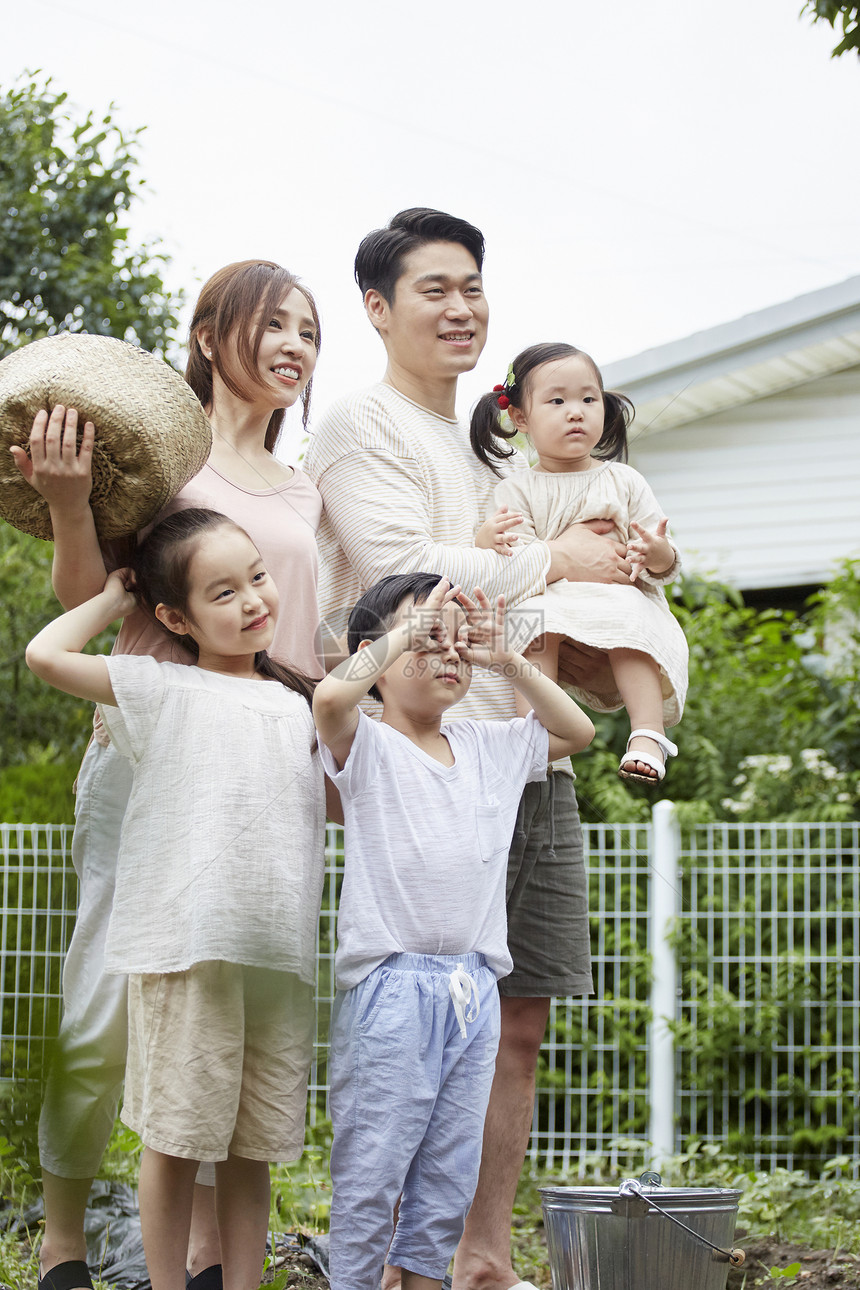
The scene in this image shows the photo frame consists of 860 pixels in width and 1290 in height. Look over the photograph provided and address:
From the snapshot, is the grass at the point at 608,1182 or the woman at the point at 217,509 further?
the grass at the point at 608,1182

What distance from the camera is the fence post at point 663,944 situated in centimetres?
358

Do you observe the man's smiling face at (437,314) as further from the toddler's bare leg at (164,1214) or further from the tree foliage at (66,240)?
the toddler's bare leg at (164,1214)

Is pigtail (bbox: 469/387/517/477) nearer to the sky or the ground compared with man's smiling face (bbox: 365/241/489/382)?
nearer to the ground

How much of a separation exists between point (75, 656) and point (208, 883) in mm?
333

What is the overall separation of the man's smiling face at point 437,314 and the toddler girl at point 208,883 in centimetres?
40

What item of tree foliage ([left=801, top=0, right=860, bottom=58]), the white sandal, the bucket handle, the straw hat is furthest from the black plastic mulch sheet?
tree foliage ([left=801, top=0, right=860, bottom=58])

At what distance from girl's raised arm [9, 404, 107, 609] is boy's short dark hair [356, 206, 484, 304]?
56 cm

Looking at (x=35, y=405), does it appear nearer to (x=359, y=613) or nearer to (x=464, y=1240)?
(x=359, y=613)

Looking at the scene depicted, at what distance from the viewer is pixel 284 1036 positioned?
61.4 inches

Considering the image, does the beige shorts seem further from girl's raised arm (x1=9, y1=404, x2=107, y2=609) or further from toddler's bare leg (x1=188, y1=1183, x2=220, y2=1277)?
girl's raised arm (x1=9, y1=404, x2=107, y2=609)

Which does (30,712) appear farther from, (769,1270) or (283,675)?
(769,1270)

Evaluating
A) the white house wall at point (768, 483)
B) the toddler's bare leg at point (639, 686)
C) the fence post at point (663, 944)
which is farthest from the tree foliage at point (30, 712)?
the fence post at point (663, 944)

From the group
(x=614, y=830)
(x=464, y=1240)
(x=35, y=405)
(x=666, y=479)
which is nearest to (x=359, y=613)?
(x=35, y=405)

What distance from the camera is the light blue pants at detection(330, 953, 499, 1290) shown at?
1.50 m
